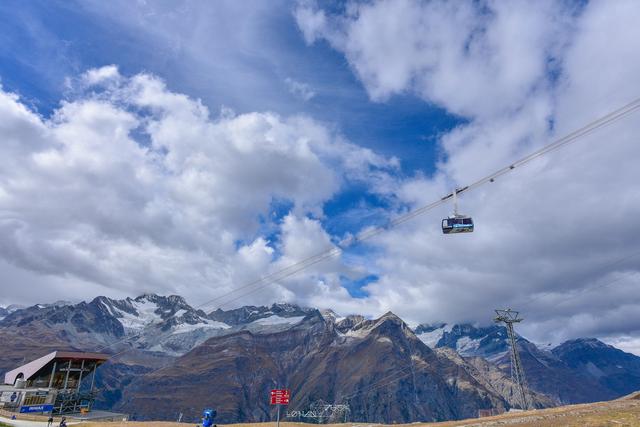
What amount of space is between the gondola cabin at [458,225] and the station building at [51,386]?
A: 98.6 meters

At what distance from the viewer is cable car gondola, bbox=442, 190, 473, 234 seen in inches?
1789

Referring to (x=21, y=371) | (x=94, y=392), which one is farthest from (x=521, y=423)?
(x=21, y=371)

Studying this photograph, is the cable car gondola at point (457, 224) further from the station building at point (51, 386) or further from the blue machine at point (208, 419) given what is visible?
the station building at point (51, 386)

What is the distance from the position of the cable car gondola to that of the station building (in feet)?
324

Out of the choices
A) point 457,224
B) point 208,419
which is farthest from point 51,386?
point 457,224

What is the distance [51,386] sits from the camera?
106 metres

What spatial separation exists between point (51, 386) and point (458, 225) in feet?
351

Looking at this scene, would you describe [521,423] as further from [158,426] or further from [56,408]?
[56,408]

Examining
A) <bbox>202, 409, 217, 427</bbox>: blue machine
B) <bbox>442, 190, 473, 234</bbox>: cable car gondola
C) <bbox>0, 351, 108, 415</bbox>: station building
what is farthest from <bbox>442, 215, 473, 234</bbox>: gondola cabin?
<bbox>0, 351, 108, 415</bbox>: station building

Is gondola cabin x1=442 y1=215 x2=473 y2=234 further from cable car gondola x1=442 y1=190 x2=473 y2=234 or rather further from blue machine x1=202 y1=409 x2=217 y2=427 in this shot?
blue machine x1=202 y1=409 x2=217 y2=427

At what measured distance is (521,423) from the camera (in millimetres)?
55719

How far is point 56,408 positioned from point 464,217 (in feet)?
347

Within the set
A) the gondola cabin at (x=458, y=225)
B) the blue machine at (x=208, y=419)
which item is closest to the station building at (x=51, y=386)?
the blue machine at (x=208, y=419)

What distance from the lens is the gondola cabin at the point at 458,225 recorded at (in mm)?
45469
